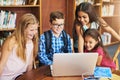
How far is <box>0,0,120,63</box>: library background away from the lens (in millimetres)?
3410

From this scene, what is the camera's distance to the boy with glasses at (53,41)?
239cm

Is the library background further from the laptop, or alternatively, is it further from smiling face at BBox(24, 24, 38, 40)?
the laptop

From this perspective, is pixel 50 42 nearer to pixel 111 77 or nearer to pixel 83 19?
pixel 83 19

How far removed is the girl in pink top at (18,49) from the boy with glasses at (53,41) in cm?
28

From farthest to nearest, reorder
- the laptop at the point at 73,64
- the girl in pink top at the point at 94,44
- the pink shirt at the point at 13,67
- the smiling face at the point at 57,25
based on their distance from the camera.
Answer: the smiling face at the point at 57,25 < the girl in pink top at the point at 94,44 < the pink shirt at the point at 13,67 < the laptop at the point at 73,64

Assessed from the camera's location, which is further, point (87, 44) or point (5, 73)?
point (87, 44)

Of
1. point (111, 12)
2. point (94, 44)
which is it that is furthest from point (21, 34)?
point (111, 12)

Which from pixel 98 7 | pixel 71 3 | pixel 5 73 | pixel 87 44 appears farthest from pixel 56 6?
pixel 5 73

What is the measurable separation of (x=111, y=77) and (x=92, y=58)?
22cm

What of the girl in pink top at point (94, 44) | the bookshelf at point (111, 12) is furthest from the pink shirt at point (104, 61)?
the bookshelf at point (111, 12)

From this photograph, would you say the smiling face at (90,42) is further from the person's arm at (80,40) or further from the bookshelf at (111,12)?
the bookshelf at (111,12)

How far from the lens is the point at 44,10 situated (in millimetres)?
4031

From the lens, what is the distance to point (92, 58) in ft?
5.54

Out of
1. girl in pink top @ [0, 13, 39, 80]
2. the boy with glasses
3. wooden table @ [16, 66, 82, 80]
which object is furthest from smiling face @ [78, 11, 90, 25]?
wooden table @ [16, 66, 82, 80]
